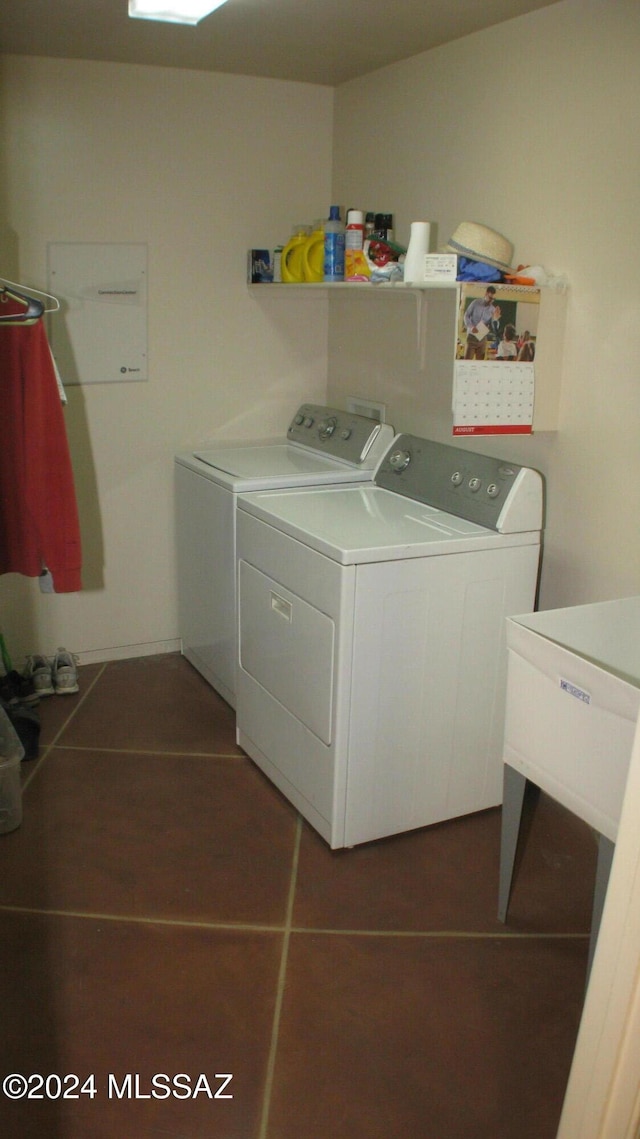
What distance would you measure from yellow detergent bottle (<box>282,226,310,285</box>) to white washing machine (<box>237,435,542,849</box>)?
102 centimetres

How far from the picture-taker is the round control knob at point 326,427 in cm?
331

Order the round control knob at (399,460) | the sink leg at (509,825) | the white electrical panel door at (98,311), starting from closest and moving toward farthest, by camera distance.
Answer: the sink leg at (509,825) → the round control knob at (399,460) → the white electrical panel door at (98,311)

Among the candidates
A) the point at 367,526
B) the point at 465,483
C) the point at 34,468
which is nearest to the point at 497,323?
the point at 465,483

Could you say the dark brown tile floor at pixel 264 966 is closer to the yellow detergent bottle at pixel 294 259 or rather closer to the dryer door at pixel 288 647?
the dryer door at pixel 288 647

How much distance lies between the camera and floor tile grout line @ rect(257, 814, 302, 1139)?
168cm

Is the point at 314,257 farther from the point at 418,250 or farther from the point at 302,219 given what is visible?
the point at 418,250

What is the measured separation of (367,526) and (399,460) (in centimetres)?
55

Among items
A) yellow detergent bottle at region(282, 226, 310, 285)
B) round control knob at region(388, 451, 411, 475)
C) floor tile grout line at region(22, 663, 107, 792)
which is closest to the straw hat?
round control knob at region(388, 451, 411, 475)

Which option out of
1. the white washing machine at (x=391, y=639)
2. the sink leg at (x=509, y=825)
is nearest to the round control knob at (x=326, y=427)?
the white washing machine at (x=391, y=639)

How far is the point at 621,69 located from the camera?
6.92 feet

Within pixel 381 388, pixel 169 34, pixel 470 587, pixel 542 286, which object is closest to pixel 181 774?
pixel 470 587

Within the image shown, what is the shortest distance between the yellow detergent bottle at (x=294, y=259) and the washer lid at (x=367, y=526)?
2.94 feet

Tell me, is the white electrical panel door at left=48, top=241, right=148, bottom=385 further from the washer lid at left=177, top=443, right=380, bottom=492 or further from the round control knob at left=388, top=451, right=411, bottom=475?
the round control knob at left=388, top=451, right=411, bottom=475

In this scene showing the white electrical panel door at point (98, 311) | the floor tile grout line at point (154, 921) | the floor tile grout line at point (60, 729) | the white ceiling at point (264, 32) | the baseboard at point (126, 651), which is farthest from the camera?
the baseboard at point (126, 651)
